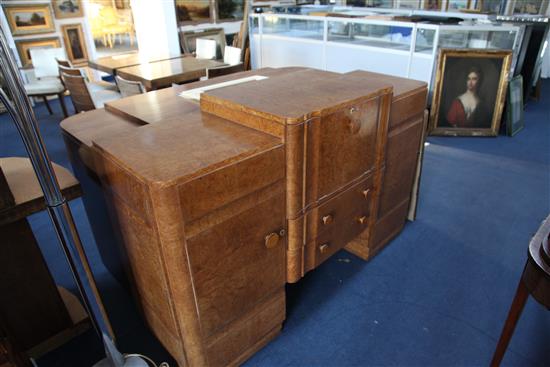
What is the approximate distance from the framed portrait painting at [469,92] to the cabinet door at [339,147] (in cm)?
265

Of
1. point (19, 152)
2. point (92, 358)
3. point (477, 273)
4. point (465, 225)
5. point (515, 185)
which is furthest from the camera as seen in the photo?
point (19, 152)

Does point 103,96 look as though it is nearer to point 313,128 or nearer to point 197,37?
point 197,37

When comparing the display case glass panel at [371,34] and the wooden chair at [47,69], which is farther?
the wooden chair at [47,69]

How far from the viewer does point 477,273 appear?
7.18ft

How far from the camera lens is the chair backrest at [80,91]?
3501mm

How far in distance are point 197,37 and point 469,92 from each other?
4266mm

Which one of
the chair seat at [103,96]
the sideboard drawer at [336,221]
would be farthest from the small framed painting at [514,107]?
the chair seat at [103,96]

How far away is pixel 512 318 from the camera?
141 cm

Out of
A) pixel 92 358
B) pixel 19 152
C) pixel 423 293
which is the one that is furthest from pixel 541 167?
pixel 19 152

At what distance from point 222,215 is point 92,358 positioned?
1017 mm

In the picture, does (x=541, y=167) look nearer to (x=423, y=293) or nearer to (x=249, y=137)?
(x=423, y=293)

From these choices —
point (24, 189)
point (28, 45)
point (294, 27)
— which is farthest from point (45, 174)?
point (28, 45)

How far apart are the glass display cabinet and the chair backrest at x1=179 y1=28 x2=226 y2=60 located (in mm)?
1090

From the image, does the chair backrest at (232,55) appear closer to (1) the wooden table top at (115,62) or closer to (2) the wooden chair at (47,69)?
(1) the wooden table top at (115,62)
